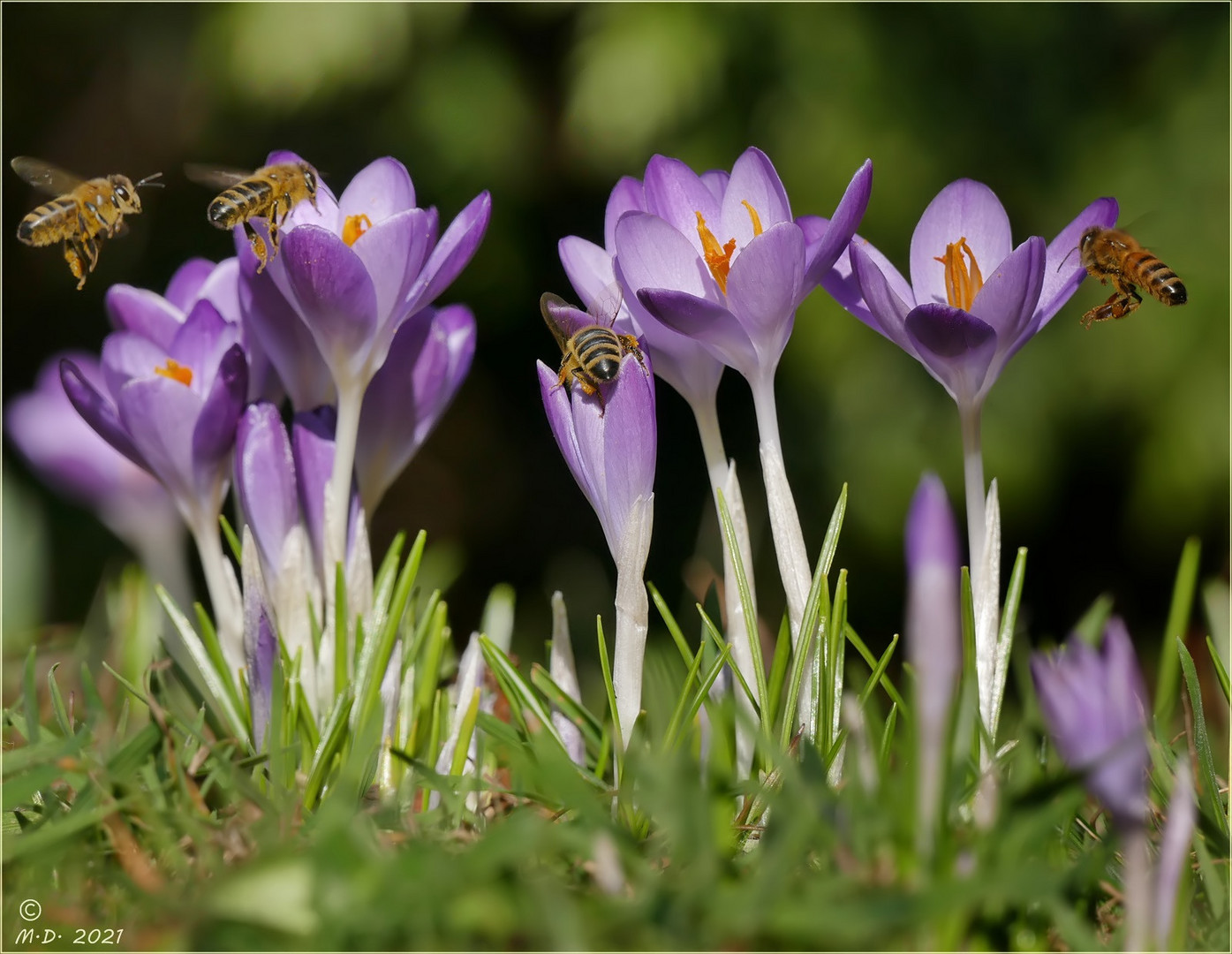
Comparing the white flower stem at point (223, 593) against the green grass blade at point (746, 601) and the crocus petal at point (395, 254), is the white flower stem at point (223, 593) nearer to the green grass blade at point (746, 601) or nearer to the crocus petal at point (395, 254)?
the crocus petal at point (395, 254)

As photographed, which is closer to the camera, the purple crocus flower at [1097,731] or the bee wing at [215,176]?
the purple crocus flower at [1097,731]

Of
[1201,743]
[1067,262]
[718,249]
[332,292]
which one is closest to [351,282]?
[332,292]

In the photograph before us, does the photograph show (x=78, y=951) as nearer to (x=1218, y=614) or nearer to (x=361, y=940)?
(x=361, y=940)

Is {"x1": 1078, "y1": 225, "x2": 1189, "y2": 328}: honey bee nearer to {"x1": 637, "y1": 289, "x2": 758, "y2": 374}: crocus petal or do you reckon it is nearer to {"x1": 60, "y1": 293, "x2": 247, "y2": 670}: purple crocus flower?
{"x1": 637, "y1": 289, "x2": 758, "y2": 374}: crocus petal

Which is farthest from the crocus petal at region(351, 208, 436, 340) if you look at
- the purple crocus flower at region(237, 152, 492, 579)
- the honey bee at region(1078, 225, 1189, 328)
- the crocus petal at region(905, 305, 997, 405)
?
the honey bee at region(1078, 225, 1189, 328)

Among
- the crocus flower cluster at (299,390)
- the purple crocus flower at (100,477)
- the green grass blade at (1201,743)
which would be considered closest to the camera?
the green grass blade at (1201,743)

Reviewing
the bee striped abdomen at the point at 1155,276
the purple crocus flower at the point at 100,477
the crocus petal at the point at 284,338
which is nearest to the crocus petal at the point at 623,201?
the crocus petal at the point at 284,338
